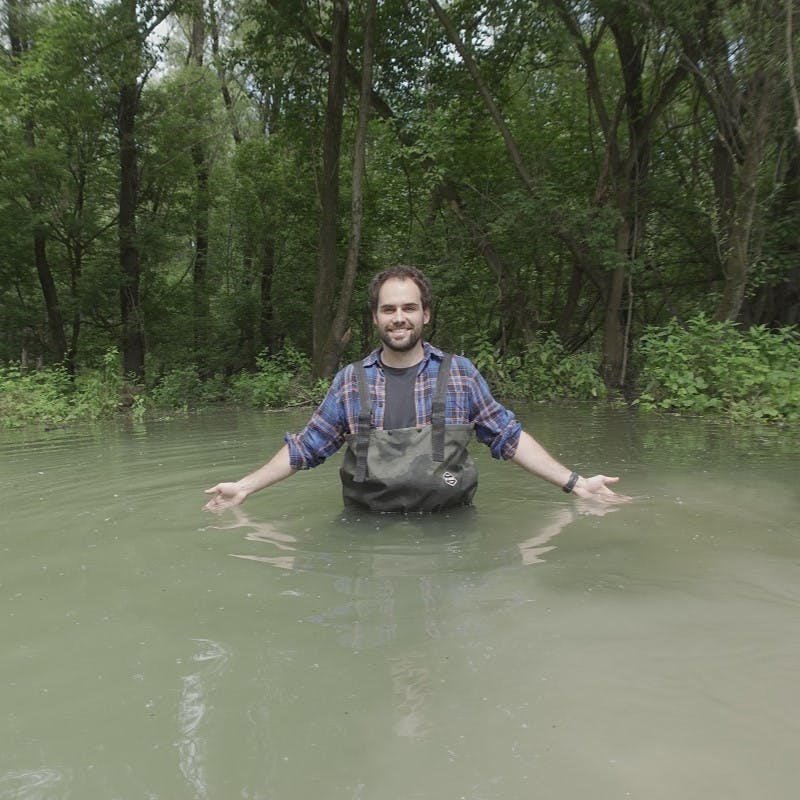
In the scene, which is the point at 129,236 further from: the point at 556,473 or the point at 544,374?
the point at 556,473

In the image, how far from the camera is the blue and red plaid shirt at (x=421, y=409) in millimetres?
3879

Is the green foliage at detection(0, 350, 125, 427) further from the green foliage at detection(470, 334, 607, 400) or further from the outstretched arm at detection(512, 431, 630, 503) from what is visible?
the outstretched arm at detection(512, 431, 630, 503)

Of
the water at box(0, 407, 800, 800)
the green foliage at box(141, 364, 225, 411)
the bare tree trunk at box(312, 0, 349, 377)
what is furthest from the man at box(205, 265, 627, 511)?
the green foliage at box(141, 364, 225, 411)

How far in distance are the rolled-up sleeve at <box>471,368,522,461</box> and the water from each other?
1.43 ft

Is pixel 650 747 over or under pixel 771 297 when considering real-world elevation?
under

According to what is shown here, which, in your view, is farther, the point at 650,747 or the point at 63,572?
the point at 63,572

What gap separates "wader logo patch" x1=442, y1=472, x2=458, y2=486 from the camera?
3865 millimetres

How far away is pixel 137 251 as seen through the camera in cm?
1827

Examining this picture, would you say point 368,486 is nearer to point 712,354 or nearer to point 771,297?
point 712,354

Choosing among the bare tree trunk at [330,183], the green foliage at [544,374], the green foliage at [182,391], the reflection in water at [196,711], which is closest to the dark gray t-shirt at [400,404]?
the reflection in water at [196,711]

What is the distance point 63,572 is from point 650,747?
257 centimetres

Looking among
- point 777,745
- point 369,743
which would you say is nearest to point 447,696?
point 369,743

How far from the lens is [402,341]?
12.5 feet

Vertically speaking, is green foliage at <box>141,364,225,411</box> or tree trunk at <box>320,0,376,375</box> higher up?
tree trunk at <box>320,0,376,375</box>
